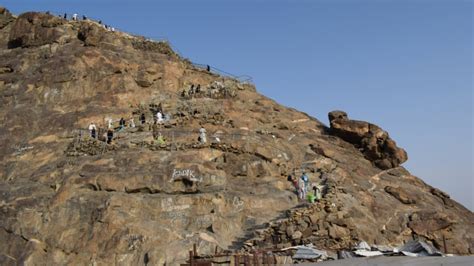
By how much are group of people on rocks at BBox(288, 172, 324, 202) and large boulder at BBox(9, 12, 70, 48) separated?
2954 centimetres

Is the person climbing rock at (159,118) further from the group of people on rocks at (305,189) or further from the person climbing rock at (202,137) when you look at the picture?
the group of people on rocks at (305,189)

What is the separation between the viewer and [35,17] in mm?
54031

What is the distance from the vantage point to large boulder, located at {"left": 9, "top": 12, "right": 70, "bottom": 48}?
51.2m

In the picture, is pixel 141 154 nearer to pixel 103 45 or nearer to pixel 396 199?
pixel 396 199

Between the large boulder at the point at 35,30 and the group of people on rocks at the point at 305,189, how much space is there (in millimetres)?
29535

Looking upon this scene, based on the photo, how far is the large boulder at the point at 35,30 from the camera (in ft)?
168

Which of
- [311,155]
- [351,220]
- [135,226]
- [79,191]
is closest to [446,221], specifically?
[351,220]

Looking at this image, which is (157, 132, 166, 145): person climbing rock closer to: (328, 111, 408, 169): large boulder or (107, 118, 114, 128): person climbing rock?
(107, 118, 114, 128): person climbing rock

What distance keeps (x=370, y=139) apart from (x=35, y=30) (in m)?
33.3

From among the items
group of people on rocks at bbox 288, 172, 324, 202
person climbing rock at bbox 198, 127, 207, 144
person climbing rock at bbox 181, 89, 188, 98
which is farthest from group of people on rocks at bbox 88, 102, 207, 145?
group of people on rocks at bbox 288, 172, 324, 202

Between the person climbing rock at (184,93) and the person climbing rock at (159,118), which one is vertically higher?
the person climbing rock at (184,93)

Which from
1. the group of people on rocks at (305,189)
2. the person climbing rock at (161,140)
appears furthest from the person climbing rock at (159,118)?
the group of people on rocks at (305,189)

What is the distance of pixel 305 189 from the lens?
31.8 m

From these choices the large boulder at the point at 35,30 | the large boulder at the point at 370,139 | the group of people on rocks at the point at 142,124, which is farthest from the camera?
the large boulder at the point at 35,30
